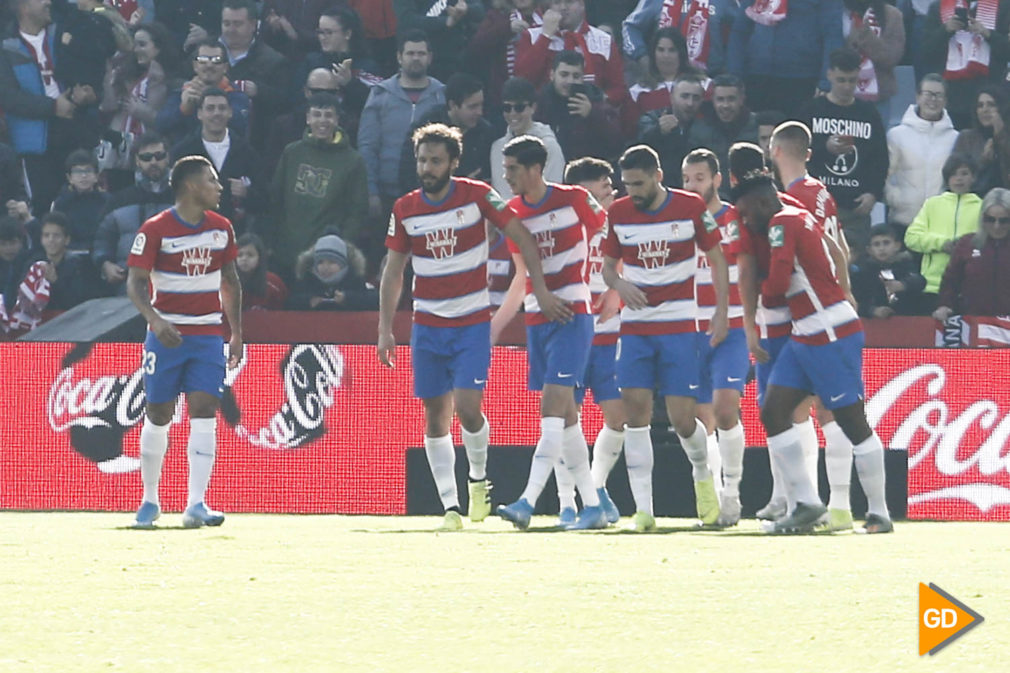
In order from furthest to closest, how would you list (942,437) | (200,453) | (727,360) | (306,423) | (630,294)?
(306,423)
(942,437)
(727,360)
(200,453)
(630,294)

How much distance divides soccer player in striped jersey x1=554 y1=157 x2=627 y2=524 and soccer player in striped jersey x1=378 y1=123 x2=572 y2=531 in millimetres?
855

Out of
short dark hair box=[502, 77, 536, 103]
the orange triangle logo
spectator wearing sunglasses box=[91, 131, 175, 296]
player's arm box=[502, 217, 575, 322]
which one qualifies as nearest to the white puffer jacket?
Result: short dark hair box=[502, 77, 536, 103]

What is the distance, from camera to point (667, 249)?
32.8 feet

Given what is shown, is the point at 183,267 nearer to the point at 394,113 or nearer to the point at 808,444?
the point at 808,444

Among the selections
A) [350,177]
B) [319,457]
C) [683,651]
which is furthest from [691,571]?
[350,177]

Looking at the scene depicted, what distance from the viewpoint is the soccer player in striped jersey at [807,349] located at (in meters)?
9.35

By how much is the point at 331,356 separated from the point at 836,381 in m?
4.35

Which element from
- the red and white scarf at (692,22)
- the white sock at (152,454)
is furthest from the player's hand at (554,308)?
the red and white scarf at (692,22)

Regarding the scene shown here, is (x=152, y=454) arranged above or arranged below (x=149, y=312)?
below

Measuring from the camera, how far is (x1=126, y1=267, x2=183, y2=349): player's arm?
1009 cm

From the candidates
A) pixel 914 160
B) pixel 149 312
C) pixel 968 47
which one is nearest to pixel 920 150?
pixel 914 160

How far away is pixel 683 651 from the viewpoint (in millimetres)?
5176

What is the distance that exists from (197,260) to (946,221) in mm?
6831

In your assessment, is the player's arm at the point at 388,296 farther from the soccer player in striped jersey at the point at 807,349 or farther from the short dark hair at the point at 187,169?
the soccer player in striped jersey at the point at 807,349
